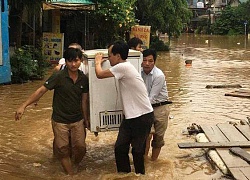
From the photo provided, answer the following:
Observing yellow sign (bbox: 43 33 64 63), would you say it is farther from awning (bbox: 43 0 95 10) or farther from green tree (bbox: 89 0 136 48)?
green tree (bbox: 89 0 136 48)

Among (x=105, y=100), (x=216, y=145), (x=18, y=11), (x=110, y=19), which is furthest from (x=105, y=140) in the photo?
(x=110, y=19)

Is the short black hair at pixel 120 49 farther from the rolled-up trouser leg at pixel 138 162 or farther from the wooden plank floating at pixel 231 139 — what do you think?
the wooden plank floating at pixel 231 139

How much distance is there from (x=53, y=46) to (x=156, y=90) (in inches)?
459

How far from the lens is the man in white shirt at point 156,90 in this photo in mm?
5668

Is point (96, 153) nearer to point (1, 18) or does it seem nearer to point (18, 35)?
point (1, 18)

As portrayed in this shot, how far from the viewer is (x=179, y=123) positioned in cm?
862

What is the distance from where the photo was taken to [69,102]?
5.36 meters

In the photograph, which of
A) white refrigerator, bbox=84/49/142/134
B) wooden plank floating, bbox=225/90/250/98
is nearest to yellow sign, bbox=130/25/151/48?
wooden plank floating, bbox=225/90/250/98

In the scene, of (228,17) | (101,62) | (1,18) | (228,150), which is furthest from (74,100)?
(228,17)

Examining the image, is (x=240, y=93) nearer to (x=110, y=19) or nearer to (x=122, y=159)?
(x=122, y=159)

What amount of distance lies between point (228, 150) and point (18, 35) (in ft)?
33.4

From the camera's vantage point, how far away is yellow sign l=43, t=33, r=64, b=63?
659 inches

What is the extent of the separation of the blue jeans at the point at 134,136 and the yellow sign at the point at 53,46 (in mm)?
11882

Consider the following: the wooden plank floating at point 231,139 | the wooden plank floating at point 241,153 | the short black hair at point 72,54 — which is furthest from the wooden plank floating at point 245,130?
the short black hair at point 72,54
